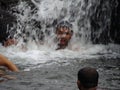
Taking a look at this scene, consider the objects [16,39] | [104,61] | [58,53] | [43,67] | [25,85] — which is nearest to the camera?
[25,85]

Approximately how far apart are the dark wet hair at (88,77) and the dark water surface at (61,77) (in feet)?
6.26

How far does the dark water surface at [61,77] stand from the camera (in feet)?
18.9

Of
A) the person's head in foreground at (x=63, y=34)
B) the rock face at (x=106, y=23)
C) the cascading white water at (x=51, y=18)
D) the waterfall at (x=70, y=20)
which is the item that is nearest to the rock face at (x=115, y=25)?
the rock face at (x=106, y=23)

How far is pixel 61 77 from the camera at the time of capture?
635 cm

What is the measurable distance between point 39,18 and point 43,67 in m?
3.28

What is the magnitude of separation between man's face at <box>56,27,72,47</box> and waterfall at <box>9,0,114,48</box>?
0.74m

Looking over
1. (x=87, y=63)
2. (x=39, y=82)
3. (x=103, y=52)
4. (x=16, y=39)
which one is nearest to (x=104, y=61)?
(x=87, y=63)

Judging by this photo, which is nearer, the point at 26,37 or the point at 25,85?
the point at 25,85

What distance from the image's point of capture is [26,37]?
9.98 meters

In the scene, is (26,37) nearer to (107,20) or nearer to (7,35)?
(7,35)

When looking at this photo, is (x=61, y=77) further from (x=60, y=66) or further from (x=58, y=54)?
(x=58, y=54)

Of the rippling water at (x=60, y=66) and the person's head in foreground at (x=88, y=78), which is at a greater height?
the person's head in foreground at (x=88, y=78)

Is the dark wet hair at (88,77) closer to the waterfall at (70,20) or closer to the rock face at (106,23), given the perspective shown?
the waterfall at (70,20)

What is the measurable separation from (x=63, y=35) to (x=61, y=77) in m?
2.85
